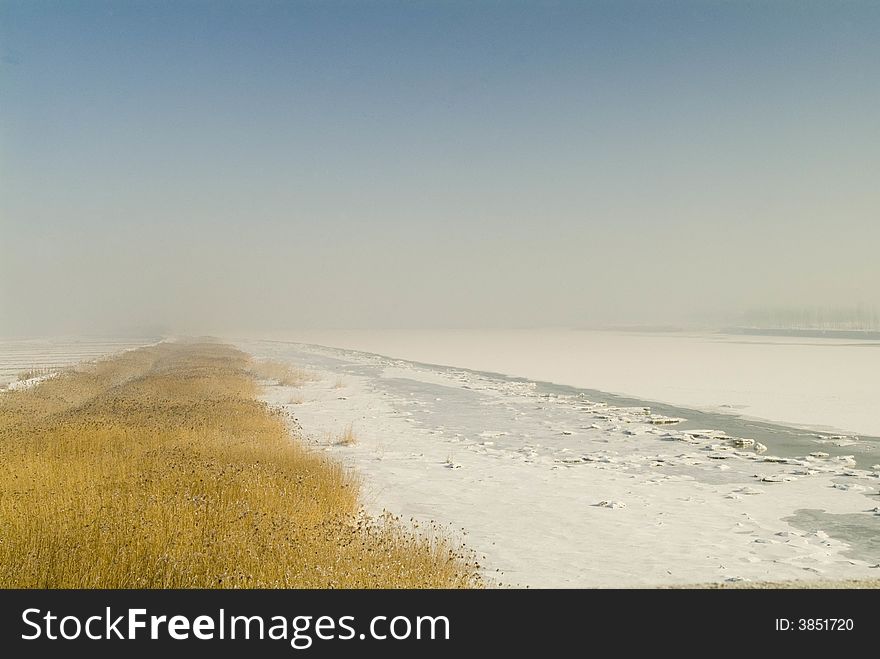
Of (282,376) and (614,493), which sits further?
(282,376)

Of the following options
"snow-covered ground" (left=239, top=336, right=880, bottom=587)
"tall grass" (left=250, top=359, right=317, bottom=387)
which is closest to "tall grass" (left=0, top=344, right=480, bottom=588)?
"snow-covered ground" (left=239, top=336, right=880, bottom=587)

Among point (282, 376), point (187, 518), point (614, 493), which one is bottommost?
point (282, 376)

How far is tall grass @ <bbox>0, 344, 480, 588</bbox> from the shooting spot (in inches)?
284

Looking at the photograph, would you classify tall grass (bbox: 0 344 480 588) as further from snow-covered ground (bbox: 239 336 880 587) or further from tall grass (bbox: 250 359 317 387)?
tall grass (bbox: 250 359 317 387)

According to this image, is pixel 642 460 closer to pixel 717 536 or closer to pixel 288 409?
pixel 717 536

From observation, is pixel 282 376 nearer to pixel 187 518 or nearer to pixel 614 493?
pixel 614 493

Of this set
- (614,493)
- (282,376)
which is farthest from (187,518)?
(282,376)

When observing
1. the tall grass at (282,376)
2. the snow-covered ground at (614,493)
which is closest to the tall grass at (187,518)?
the snow-covered ground at (614,493)

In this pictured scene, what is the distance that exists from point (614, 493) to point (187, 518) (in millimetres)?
8843

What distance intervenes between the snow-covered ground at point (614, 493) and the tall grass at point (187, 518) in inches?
61.0

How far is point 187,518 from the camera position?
29.4 feet

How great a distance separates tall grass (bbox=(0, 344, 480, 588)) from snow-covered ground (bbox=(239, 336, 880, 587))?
1.55 m
